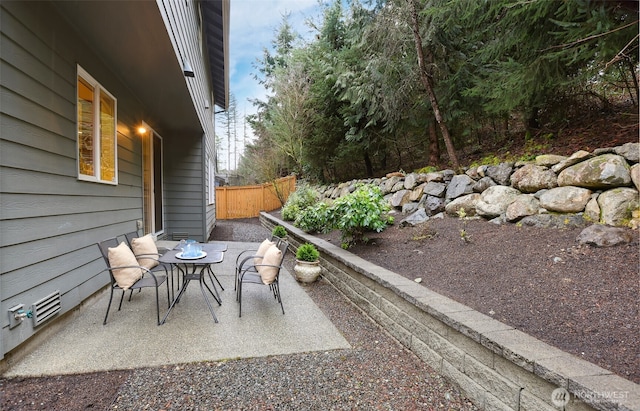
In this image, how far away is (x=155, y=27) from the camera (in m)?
2.74

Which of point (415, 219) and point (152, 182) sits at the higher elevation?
point (152, 182)

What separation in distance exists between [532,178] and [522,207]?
38cm

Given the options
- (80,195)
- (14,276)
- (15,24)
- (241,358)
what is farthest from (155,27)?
(241,358)

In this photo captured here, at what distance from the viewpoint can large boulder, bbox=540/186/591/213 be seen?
10.2ft

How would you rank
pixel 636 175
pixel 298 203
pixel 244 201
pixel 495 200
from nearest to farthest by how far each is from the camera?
pixel 636 175 < pixel 495 200 < pixel 298 203 < pixel 244 201

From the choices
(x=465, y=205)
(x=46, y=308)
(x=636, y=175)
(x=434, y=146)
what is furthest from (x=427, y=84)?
(x=46, y=308)

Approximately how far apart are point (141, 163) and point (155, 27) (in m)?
2.92

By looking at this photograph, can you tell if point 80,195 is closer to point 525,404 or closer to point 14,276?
point 14,276

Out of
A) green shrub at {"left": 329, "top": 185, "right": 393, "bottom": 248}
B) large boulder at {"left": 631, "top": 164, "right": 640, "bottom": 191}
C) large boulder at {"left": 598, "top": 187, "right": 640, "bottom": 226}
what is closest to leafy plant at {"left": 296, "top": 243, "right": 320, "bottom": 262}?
green shrub at {"left": 329, "top": 185, "right": 393, "bottom": 248}

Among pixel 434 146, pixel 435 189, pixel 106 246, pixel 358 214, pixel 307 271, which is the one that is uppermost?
pixel 434 146

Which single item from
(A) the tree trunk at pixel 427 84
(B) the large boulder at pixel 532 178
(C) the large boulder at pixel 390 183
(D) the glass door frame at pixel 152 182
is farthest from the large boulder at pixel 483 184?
(D) the glass door frame at pixel 152 182

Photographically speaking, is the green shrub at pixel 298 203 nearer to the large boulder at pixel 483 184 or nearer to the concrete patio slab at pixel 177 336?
the large boulder at pixel 483 184

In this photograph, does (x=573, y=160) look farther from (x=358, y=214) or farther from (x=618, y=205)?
(x=358, y=214)

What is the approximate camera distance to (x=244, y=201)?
45.0 ft
